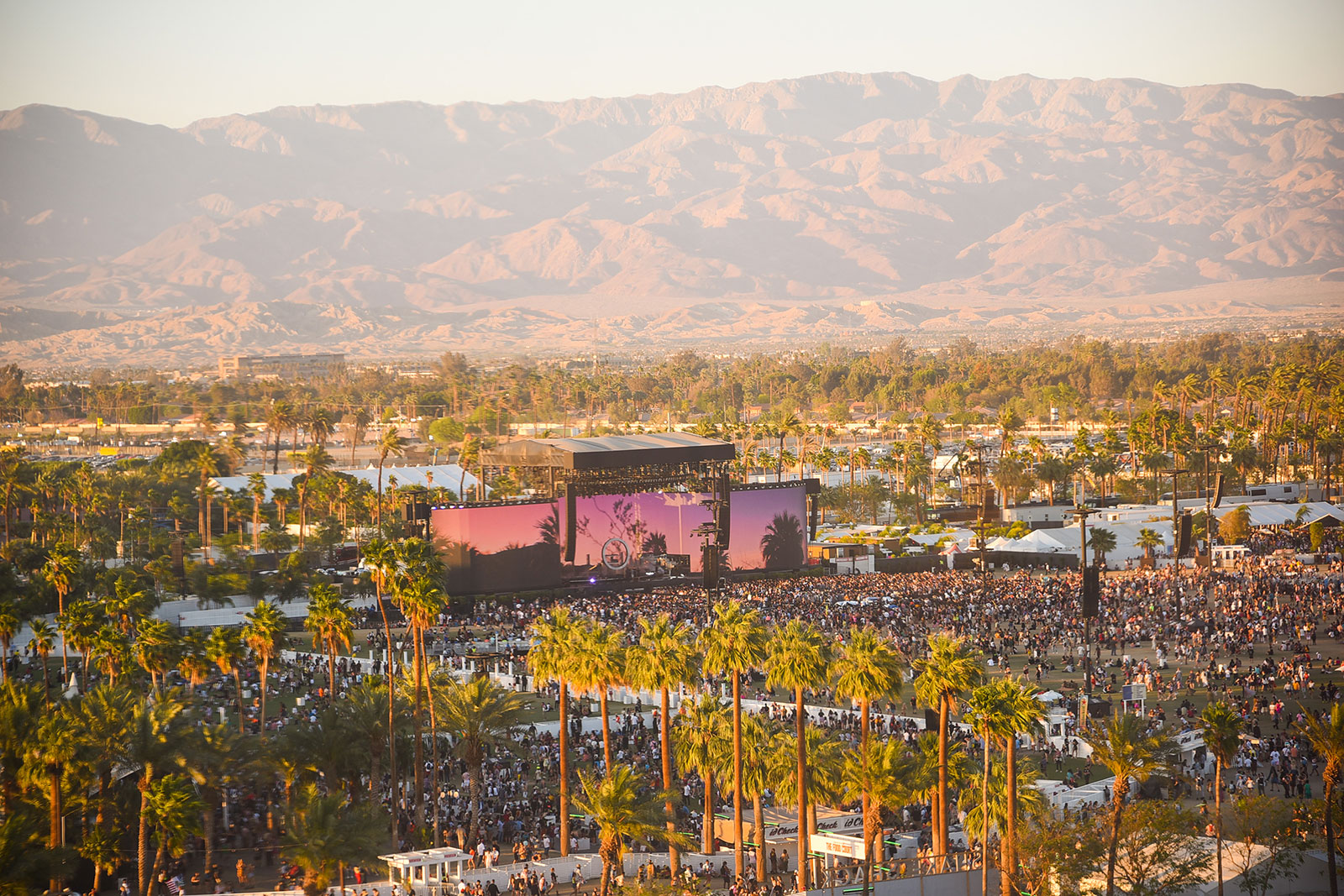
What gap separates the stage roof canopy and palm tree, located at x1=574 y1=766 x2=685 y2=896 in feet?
114

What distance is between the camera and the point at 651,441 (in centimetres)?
6825

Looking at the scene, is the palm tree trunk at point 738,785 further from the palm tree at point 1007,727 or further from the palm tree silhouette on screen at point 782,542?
the palm tree silhouette on screen at point 782,542

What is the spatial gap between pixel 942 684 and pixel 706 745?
5183mm

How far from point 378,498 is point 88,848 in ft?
153

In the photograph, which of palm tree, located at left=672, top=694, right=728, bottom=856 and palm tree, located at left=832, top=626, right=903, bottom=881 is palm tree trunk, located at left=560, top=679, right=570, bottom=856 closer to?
palm tree, located at left=672, top=694, right=728, bottom=856

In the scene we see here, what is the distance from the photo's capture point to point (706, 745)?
30.8 m

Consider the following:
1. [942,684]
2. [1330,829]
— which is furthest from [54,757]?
[1330,829]

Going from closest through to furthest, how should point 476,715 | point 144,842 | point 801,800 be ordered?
1. point 144,842
2. point 801,800
3. point 476,715

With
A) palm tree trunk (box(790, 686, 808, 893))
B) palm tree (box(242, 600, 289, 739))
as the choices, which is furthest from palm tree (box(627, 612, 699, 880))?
palm tree (box(242, 600, 289, 739))

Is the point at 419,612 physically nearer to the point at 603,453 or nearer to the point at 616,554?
the point at 603,453

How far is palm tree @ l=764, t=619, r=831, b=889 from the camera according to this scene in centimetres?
2883

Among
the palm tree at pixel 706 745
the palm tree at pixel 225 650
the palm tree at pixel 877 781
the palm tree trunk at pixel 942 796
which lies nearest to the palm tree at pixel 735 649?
the palm tree at pixel 706 745

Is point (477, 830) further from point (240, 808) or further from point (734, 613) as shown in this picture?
point (734, 613)

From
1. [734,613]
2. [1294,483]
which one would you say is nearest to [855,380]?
[1294,483]
